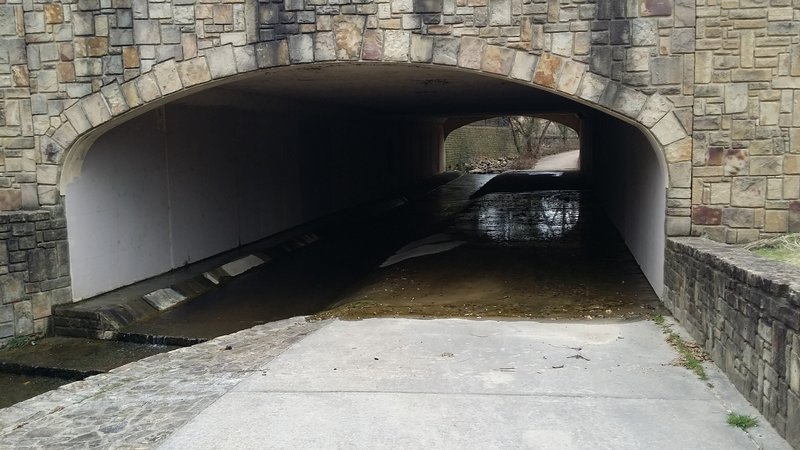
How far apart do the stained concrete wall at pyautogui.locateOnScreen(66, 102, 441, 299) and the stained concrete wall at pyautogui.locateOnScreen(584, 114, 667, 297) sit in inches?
251

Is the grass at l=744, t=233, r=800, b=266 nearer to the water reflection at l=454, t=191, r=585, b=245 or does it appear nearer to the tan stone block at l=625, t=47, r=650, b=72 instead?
→ the tan stone block at l=625, t=47, r=650, b=72

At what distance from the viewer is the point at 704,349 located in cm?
506

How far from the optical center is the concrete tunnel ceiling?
8.63 m

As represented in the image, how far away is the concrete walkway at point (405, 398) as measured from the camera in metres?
3.68

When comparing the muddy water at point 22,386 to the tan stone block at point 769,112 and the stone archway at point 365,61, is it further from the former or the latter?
the tan stone block at point 769,112

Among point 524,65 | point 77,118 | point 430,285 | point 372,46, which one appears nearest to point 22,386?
point 77,118

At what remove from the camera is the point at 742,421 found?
12.1 feet

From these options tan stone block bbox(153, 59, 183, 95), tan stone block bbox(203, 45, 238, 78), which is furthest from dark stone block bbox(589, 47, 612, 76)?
tan stone block bbox(153, 59, 183, 95)

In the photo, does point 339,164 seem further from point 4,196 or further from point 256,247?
point 4,196

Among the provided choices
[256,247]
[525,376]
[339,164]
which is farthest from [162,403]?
[339,164]

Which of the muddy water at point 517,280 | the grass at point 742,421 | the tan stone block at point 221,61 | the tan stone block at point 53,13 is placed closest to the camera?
the grass at point 742,421

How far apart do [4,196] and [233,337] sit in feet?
11.8

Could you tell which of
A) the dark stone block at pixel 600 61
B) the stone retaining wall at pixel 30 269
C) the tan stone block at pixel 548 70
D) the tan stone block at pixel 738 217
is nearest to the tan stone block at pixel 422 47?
the tan stone block at pixel 548 70

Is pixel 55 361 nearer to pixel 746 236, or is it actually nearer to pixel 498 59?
pixel 498 59
